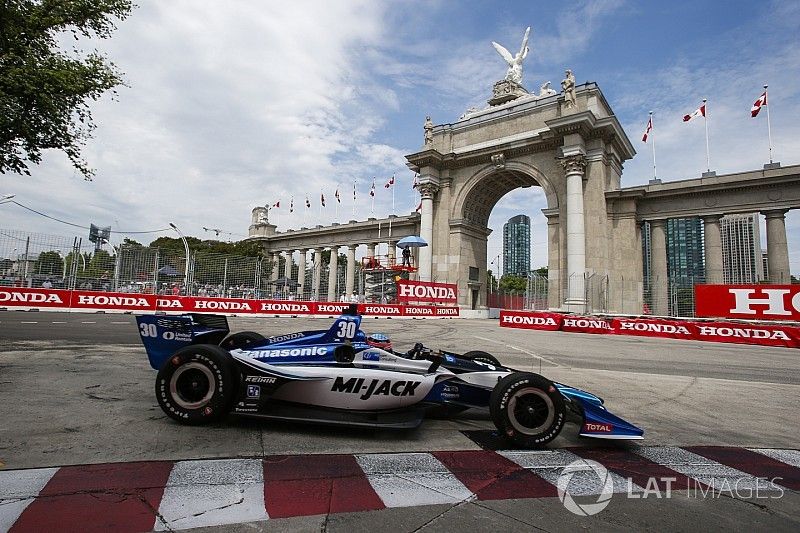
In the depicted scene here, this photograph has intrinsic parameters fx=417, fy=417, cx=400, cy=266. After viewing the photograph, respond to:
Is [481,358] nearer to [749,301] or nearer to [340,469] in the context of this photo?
[340,469]

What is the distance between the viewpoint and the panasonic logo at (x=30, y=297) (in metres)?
20.1

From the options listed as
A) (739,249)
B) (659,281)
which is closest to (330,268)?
(659,281)

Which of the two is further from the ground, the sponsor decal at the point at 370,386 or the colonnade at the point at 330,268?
the colonnade at the point at 330,268

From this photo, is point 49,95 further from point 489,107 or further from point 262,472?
point 489,107

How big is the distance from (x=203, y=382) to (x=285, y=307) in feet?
77.6

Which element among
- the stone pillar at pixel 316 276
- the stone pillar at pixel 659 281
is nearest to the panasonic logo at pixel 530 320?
the stone pillar at pixel 659 281

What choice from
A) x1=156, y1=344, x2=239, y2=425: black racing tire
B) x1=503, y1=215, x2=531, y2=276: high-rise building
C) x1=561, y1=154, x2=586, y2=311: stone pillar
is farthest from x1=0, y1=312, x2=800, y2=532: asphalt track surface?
x1=503, y1=215, x2=531, y2=276: high-rise building

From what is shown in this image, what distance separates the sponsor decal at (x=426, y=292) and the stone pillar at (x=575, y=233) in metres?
9.10

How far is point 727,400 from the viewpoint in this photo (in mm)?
6602

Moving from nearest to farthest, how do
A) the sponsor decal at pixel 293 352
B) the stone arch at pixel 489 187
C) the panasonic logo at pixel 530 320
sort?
the sponsor decal at pixel 293 352
the panasonic logo at pixel 530 320
the stone arch at pixel 489 187

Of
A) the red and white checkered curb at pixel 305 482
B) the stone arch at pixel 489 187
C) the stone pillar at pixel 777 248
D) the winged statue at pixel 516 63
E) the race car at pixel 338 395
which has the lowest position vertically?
the red and white checkered curb at pixel 305 482

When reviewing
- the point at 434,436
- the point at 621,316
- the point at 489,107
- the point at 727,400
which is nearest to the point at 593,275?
the point at 621,316

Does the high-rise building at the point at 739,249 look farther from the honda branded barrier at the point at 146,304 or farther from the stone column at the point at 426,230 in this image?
the honda branded barrier at the point at 146,304
